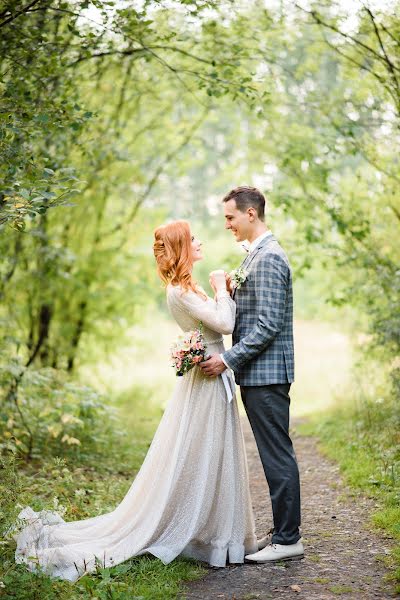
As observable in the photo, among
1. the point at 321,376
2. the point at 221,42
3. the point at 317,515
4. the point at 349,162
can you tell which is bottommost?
the point at 317,515

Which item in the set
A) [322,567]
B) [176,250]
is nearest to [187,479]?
[322,567]

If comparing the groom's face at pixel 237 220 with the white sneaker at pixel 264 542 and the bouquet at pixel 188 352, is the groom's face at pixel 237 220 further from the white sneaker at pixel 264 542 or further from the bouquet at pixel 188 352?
the white sneaker at pixel 264 542

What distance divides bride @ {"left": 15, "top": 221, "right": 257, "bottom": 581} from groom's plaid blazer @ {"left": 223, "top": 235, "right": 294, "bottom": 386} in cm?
16

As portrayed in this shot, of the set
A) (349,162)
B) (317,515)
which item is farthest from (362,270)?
(349,162)

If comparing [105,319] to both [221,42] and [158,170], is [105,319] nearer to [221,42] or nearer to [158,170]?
[158,170]

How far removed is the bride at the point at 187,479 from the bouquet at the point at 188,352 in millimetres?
130

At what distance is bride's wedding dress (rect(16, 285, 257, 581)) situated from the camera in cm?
421

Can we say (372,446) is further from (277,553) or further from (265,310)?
(265,310)

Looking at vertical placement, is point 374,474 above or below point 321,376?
below

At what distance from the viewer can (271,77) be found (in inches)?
316

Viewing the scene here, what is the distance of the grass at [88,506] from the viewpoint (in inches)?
143

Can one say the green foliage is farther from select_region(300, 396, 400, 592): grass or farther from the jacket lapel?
the jacket lapel

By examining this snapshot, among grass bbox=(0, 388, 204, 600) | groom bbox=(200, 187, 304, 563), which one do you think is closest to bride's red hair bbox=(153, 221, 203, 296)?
groom bbox=(200, 187, 304, 563)

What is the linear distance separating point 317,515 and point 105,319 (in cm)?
680
